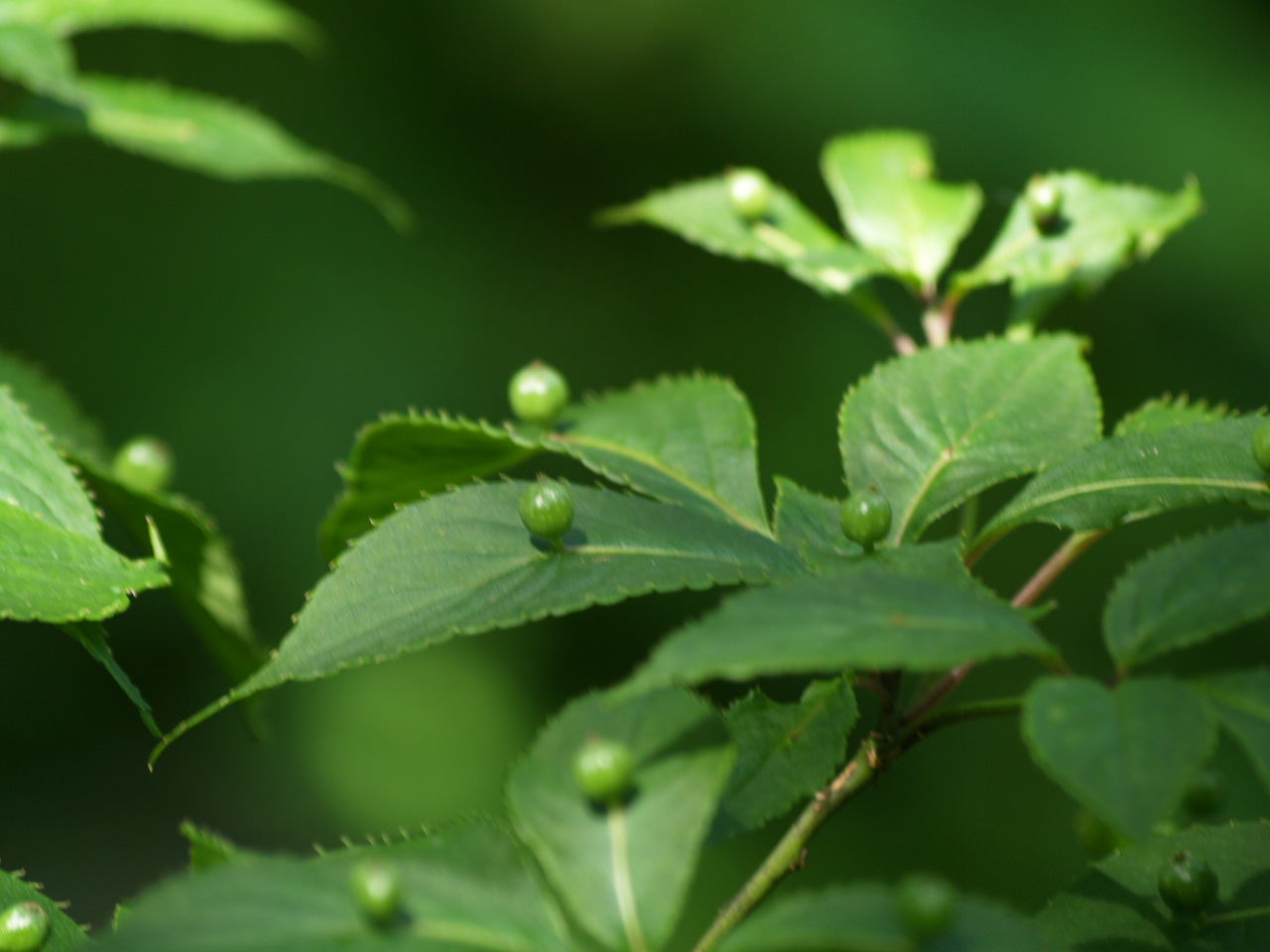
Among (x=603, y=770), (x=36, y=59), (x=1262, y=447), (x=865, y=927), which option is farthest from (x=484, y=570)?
(x=36, y=59)

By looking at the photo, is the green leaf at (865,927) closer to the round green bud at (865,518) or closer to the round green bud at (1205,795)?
the round green bud at (865,518)

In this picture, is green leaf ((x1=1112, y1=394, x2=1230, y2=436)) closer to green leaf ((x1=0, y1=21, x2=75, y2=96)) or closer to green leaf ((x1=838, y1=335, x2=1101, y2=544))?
green leaf ((x1=838, y1=335, x2=1101, y2=544))

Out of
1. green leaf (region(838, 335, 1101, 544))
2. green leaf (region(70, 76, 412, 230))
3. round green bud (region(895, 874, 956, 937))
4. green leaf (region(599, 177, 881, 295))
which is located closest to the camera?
round green bud (region(895, 874, 956, 937))

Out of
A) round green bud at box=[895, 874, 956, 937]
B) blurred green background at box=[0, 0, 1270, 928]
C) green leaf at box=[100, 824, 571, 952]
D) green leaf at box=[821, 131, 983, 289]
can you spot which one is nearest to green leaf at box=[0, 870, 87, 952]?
green leaf at box=[100, 824, 571, 952]

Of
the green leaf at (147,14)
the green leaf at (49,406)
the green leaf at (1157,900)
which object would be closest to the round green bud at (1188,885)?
the green leaf at (1157,900)

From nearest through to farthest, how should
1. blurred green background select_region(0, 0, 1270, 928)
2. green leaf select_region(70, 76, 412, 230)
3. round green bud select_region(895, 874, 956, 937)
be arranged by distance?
1. round green bud select_region(895, 874, 956, 937)
2. green leaf select_region(70, 76, 412, 230)
3. blurred green background select_region(0, 0, 1270, 928)
